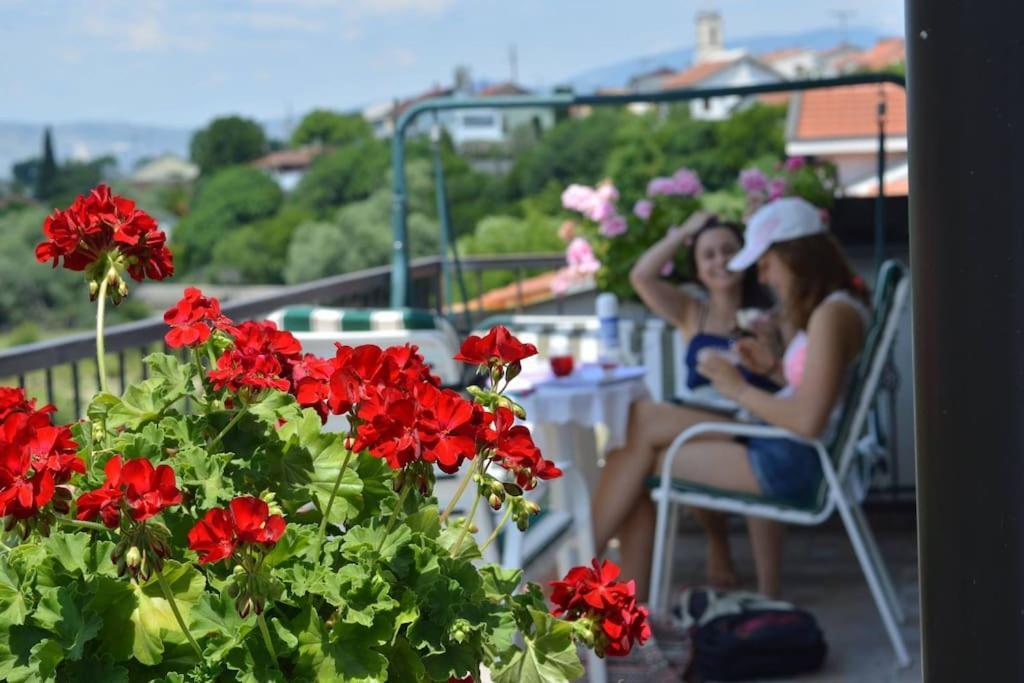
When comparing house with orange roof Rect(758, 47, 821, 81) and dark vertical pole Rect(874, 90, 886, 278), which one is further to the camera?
house with orange roof Rect(758, 47, 821, 81)

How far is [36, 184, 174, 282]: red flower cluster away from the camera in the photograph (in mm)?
1334

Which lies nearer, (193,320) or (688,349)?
(193,320)

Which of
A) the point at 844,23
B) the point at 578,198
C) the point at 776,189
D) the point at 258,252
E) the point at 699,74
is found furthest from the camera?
the point at 844,23

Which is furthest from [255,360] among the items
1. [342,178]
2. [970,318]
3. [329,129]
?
[329,129]

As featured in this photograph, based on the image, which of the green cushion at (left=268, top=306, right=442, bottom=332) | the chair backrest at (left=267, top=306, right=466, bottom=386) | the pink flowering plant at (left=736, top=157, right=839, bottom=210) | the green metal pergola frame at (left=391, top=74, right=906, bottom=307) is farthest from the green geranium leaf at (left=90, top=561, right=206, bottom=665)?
the pink flowering plant at (left=736, top=157, right=839, bottom=210)

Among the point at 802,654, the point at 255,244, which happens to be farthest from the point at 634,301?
the point at 255,244

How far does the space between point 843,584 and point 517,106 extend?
6.93 ft

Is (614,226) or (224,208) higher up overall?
(224,208)

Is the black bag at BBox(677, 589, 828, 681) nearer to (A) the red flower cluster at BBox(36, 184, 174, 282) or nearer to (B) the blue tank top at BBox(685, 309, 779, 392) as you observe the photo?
(B) the blue tank top at BBox(685, 309, 779, 392)

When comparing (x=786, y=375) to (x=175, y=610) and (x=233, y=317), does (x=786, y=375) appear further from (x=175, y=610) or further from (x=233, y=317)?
(x=175, y=610)

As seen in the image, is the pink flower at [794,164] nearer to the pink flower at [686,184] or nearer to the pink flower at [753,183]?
the pink flower at [753,183]

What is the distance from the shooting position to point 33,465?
108 centimetres

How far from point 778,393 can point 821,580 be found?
90 centimetres

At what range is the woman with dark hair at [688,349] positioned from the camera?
13.1ft
